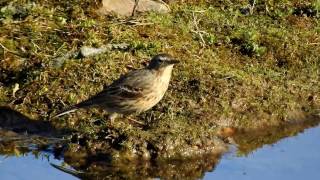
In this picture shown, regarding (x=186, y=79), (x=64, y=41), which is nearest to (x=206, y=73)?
(x=186, y=79)

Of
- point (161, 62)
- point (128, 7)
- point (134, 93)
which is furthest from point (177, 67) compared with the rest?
point (128, 7)

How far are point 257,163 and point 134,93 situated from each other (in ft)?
5.25

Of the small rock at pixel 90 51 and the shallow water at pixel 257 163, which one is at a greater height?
the small rock at pixel 90 51

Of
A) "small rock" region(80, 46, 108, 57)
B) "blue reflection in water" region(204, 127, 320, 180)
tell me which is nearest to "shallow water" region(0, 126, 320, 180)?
"blue reflection in water" region(204, 127, 320, 180)

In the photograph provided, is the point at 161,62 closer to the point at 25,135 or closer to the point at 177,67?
the point at 177,67

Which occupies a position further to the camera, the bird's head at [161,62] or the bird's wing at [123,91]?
the bird's head at [161,62]

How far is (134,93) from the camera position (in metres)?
10.1

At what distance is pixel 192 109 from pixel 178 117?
0.28 m

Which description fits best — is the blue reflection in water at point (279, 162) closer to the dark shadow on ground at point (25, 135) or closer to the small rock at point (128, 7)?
the dark shadow on ground at point (25, 135)

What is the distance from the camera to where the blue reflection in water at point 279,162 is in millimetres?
9445

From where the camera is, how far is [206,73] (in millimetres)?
11500

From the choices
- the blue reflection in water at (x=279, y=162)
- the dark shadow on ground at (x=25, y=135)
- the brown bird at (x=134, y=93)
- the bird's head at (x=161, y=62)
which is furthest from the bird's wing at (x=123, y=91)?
the blue reflection in water at (x=279, y=162)

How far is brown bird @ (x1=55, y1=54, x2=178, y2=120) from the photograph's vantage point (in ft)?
33.1

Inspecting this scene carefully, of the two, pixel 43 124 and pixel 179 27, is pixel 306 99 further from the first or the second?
pixel 43 124
